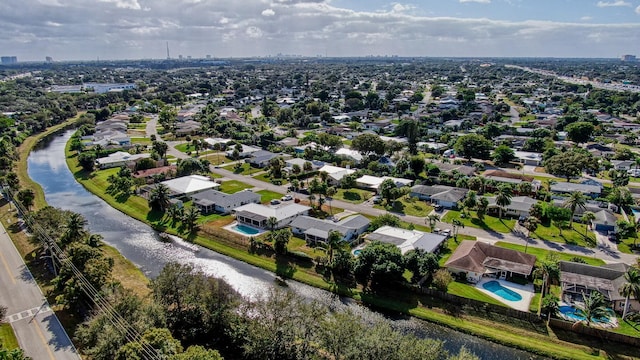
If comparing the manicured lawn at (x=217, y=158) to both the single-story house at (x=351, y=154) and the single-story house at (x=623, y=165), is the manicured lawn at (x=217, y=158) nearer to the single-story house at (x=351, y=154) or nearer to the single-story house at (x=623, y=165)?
the single-story house at (x=351, y=154)

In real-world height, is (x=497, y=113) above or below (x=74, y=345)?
above

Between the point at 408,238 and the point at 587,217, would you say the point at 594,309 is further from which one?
the point at 587,217

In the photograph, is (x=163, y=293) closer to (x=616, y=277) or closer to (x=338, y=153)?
(x=616, y=277)

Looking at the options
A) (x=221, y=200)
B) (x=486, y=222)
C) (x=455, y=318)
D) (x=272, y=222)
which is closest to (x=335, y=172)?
(x=221, y=200)

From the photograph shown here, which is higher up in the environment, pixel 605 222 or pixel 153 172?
pixel 153 172

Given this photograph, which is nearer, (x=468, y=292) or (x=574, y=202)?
(x=468, y=292)

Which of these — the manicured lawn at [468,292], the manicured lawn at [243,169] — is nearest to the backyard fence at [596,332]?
the manicured lawn at [468,292]

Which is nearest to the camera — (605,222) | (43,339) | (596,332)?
(43,339)

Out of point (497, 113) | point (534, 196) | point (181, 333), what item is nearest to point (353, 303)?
point (181, 333)
